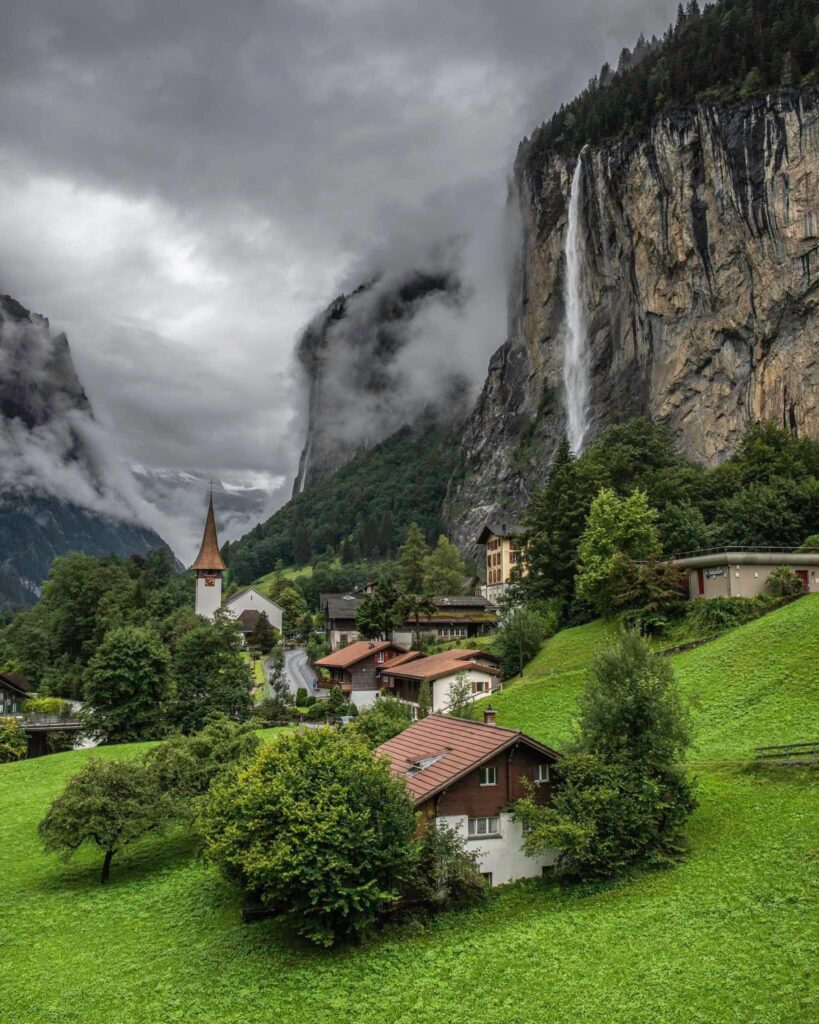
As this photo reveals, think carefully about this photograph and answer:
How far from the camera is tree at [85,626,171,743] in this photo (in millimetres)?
52750

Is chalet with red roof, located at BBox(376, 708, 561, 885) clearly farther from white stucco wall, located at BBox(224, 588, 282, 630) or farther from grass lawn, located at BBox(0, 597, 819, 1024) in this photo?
white stucco wall, located at BBox(224, 588, 282, 630)

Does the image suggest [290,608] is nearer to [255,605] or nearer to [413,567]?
[255,605]

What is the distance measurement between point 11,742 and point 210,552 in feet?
133

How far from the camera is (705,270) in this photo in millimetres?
86062

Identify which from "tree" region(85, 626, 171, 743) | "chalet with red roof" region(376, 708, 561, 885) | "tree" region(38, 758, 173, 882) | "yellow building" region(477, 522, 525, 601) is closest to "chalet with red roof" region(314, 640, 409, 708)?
"tree" region(85, 626, 171, 743)

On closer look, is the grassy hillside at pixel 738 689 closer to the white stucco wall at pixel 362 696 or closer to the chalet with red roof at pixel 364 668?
the white stucco wall at pixel 362 696

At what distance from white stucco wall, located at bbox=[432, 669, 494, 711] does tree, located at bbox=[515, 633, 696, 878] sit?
22.9 m

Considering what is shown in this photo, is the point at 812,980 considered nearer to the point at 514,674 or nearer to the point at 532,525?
the point at 514,674

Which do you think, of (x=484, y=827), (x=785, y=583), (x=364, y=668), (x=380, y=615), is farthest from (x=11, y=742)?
(x=785, y=583)

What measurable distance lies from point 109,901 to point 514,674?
3007 cm

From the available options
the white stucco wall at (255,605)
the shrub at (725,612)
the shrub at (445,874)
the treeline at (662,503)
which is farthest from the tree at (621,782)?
the white stucco wall at (255,605)

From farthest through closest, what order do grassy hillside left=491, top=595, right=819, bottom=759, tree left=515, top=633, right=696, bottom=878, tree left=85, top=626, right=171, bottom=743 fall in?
tree left=85, top=626, right=171, bottom=743 → grassy hillside left=491, top=595, right=819, bottom=759 → tree left=515, top=633, right=696, bottom=878

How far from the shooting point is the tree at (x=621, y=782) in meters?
22.1

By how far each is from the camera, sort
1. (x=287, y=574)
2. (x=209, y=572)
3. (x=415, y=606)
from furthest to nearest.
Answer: (x=287, y=574)
(x=209, y=572)
(x=415, y=606)
